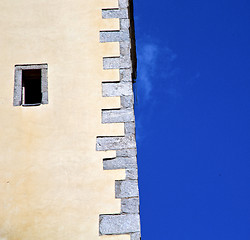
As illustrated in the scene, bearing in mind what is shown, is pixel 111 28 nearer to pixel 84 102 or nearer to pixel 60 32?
pixel 60 32

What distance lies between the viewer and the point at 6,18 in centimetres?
674

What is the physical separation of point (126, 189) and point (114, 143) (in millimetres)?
538

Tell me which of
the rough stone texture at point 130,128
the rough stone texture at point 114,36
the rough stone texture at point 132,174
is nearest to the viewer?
the rough stone texture at point 132,174

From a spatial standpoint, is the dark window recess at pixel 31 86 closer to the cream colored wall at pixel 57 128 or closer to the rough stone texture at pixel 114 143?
the cream colored wall at pixel 57 128

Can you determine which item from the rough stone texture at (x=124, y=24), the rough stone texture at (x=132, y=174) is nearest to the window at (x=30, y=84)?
the rough stone texture at (x=124, y=24)

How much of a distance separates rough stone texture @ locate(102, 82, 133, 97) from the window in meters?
0.67

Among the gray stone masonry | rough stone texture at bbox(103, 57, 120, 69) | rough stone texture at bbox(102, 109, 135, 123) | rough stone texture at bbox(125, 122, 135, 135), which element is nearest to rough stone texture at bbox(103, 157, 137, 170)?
the gray stone masonry

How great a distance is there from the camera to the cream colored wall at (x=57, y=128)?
560cm

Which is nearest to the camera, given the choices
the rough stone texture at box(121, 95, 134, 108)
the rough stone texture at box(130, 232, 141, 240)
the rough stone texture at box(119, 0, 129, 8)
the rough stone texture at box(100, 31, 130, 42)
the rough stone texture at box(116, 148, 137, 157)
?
the rough stone texture at box(130, 232, 141, 240)

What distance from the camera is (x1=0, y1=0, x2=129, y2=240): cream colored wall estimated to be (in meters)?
5.60

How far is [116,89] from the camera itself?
628 centimetres

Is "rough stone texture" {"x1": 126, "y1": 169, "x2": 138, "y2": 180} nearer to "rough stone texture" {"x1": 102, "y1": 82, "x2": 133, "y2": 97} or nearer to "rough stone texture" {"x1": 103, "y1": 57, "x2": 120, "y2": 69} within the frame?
"rough stone texture" {"x1": 102, "y1": 82, "x2": 133, "y2": 97}

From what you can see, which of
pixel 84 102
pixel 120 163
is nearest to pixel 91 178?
pixel 120 163

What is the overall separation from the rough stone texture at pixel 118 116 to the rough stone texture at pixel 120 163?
454 millimetres
